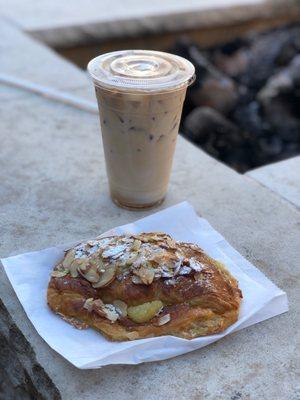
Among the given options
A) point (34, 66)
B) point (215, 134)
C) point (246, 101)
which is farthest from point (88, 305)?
point (246, 101)

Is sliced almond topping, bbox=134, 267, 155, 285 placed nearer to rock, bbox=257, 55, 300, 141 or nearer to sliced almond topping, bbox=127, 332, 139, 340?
sliced almond topping, bbox=127, 332, 139, 340

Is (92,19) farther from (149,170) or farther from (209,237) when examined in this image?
(209,237)

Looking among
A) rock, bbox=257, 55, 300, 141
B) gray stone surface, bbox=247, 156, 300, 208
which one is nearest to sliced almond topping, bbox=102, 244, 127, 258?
gray stone surface, bbox=247, 156, 300, 208

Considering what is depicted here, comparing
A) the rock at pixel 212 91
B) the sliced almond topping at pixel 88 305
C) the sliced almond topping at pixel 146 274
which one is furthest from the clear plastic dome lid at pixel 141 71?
the rock at pixel 212 91

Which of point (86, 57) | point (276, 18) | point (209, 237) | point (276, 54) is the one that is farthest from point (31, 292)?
point (276, 18)

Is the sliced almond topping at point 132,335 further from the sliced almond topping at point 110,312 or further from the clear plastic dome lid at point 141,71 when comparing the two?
the clear plastic dome lid at point 141,71

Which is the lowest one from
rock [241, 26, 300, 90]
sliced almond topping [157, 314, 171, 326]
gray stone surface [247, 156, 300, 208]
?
rock [241, 26, 300, 90]

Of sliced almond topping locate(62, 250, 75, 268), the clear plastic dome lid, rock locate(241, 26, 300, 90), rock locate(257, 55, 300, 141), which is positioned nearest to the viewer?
sliced almond topping locate(62, 250, 75, 268)
